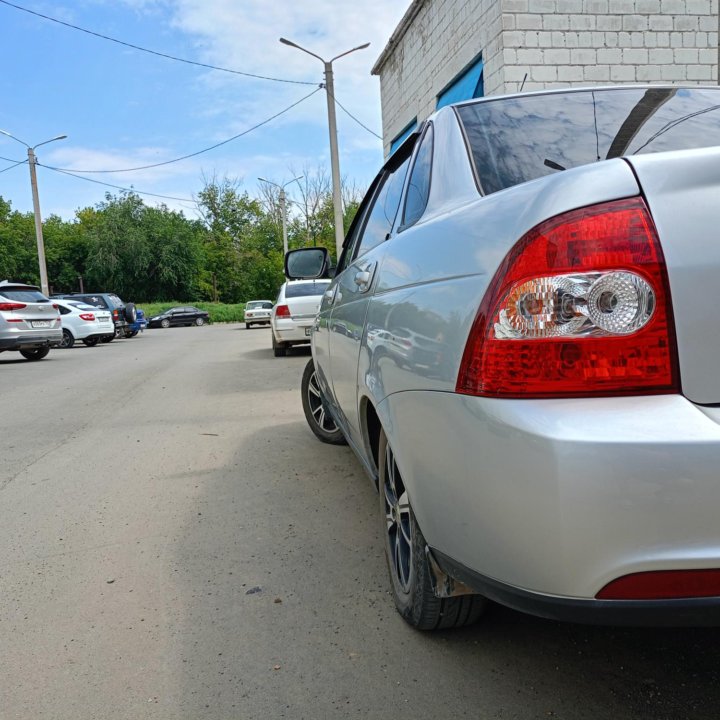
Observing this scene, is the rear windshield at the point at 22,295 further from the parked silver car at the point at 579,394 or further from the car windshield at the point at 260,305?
the car windshield at the point at 260,305

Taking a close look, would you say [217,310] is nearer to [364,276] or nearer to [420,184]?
[364,276]

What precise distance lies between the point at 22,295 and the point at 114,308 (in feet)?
32.4

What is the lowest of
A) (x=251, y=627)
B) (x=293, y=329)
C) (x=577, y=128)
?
(x=251, y=627)

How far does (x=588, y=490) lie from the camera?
1386 millimetres

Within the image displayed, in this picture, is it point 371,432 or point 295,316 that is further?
point 295,316

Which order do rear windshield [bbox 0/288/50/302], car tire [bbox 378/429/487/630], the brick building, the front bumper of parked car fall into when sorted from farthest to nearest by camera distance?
rear windshield [bbox 0/288/50/302] → the brick building → car tire [bbox 378/429/487/630] → the front bumper of parked car

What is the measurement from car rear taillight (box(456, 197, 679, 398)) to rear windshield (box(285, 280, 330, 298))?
12.3 metres

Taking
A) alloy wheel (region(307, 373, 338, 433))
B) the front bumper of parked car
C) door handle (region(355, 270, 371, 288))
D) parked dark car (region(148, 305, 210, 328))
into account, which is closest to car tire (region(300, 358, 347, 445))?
alloy wheel (region(307, 373, 338, 433))

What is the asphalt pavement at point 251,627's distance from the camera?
6.58 feet

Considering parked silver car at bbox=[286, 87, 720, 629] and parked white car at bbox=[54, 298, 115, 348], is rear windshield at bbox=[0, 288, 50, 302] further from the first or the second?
parked silver car at bbox=[286, 87, 720, 629]

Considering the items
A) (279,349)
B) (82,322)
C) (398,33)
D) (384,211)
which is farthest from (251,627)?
(82,322)

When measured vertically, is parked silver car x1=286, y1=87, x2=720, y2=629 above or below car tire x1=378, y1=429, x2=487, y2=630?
above

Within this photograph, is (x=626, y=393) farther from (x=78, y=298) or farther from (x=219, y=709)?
(x=78, y=298)

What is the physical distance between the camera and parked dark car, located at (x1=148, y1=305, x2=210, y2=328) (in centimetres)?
4588
